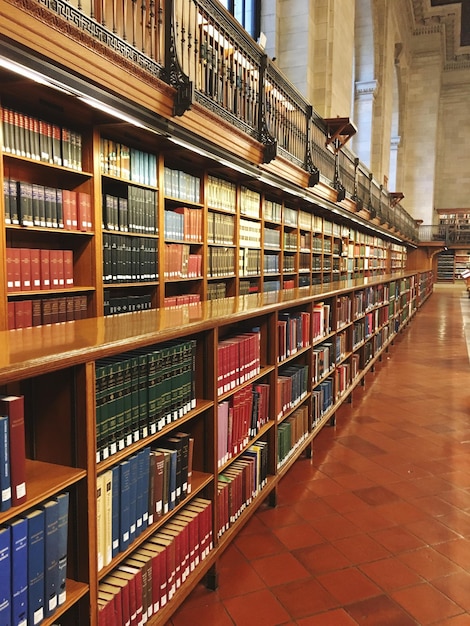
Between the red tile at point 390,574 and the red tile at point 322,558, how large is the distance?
11 centimetres

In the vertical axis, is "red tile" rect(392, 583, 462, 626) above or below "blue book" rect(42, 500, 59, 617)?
below

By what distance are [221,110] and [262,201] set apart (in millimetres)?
2068

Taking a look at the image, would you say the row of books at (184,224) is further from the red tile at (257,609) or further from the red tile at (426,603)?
the red tile at (426,603)

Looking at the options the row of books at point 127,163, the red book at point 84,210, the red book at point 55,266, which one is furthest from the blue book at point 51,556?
the row of books at point 127,163

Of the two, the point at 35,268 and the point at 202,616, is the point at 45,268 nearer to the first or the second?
the point at 35,268

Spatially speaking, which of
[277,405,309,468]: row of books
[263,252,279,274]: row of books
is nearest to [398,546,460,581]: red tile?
[277,405,309,468]: row of books

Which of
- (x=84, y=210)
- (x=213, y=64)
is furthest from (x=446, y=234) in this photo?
(x=84, y=210)

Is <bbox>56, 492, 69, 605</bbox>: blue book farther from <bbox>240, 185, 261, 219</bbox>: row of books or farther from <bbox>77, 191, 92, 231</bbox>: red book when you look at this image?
<bbox>240, 185, 261, 219</bbox>: row of books

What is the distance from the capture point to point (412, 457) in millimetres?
3715

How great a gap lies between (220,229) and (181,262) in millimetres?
913

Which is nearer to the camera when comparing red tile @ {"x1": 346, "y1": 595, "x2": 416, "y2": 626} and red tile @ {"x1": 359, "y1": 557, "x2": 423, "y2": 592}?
red tile @ {"x1": 346, "y1": 595, "x2": 416, "y2": 626}

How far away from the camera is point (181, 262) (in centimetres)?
472

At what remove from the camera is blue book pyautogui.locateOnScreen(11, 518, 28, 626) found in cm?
122

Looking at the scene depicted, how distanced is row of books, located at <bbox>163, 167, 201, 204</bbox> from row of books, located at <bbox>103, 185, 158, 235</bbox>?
0.32m
